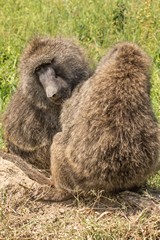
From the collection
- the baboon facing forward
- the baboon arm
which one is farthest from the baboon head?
the baboon facing forward

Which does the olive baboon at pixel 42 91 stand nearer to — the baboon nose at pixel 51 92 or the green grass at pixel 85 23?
the baboon nose at pixel 51 92

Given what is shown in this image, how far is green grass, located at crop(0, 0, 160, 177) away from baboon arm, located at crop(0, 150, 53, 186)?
7.04 ft

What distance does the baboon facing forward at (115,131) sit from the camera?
14.5 ft

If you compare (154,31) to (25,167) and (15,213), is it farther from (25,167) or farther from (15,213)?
(15,213)

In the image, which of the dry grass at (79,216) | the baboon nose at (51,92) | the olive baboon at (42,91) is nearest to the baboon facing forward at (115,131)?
the dry grass at (79,216)

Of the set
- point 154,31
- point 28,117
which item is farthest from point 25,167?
point 154,31

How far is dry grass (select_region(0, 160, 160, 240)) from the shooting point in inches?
167

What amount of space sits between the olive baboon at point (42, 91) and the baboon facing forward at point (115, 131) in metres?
0.61

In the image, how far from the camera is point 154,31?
7984 millimetres

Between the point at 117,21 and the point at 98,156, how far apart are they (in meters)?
4.21

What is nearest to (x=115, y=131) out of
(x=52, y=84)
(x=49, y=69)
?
→ (x=52, y=84)

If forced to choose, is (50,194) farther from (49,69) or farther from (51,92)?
(49,69)

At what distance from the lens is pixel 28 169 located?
17.1ft

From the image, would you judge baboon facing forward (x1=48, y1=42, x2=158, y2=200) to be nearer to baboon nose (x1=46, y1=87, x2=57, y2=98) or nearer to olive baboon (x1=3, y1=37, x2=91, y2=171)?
baboon nose (x1=46, y1=87, x2=57, y2=98)
